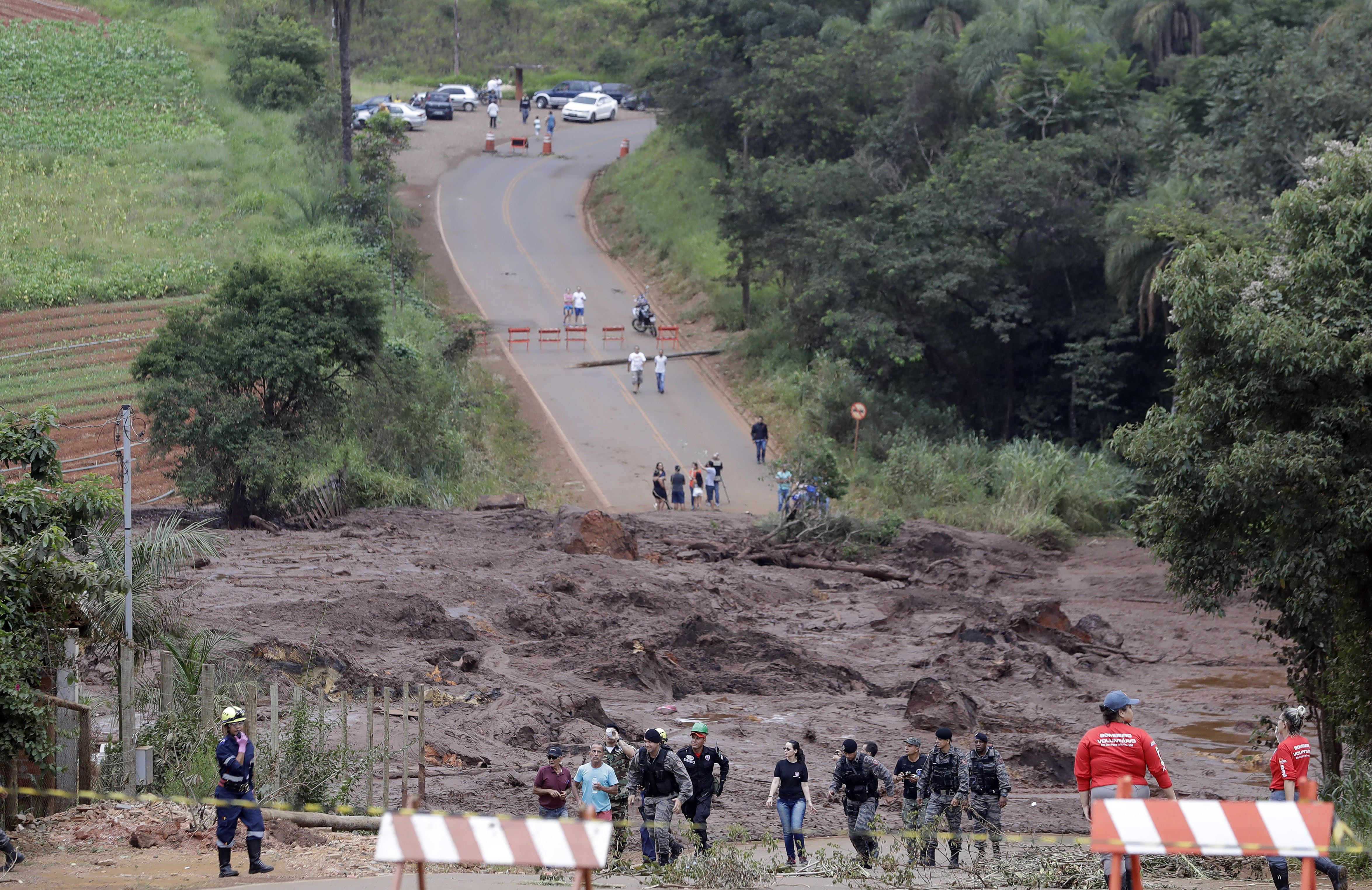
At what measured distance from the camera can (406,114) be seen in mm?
69688

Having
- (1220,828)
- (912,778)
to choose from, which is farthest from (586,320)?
(1220,828)

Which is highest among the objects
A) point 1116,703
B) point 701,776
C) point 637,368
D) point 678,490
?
point 637,368

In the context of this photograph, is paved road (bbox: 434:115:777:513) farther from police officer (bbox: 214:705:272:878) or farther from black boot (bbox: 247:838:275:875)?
black boot (bbox: 247:838:275:875)

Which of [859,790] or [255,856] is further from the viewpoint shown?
[859,790]

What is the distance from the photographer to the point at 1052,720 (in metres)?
20.1

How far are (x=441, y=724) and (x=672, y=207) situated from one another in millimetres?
41739

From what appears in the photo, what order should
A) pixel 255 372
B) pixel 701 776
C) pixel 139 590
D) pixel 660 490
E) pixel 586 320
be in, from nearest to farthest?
pixel 701 776 → pixel 139 590 → pixel 255 372 → pixel 660 490 → pixel 586 320

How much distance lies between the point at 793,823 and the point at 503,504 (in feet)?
72.8

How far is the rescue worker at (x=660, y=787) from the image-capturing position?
40.2ft

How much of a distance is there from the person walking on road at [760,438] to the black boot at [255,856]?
1133 inches

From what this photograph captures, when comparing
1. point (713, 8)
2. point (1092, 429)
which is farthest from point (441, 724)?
point (713, 8)

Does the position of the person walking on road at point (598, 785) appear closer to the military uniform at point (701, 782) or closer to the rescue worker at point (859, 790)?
the military uniform at point (701, 782)

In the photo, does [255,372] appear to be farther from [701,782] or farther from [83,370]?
[701,782]

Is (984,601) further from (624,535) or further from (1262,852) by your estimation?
(1262,852)
